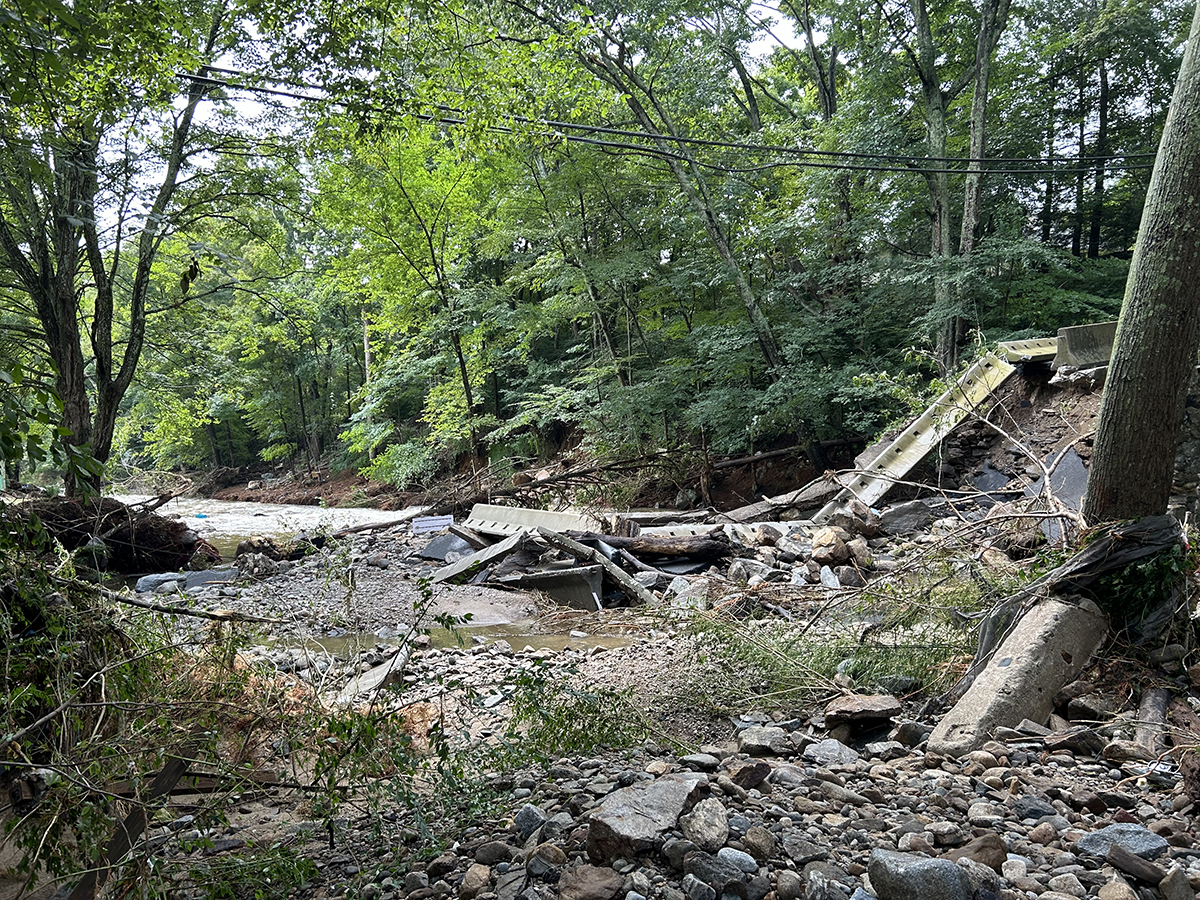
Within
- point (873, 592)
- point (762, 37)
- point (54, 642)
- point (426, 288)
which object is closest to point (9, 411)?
point (54, 642)

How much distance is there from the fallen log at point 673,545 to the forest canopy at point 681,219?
108 inches

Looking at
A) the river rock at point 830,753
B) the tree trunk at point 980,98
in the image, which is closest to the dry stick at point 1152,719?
the river rock at point 830,753

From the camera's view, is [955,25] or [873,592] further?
[955,25]

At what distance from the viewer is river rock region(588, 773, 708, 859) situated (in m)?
1.98

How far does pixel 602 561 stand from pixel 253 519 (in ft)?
44.9

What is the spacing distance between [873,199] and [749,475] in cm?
580

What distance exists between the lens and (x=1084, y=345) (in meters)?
8.06

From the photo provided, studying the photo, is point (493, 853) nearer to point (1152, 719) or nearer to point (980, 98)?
point (1152, 719)

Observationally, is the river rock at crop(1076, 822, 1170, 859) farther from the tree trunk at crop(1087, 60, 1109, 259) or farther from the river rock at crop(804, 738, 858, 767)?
the tree trunk at crop(1087, 60, 1109, 259)

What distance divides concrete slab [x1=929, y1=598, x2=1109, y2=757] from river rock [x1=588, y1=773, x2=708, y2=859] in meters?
1.24

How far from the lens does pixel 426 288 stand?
16438 millimetres

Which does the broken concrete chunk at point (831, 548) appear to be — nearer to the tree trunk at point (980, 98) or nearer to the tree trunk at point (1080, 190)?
the tree trunk at point (980, 98)

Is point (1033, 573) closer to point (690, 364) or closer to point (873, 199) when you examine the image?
point (690, 364)

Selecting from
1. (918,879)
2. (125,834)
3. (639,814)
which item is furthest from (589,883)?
(125,834)
